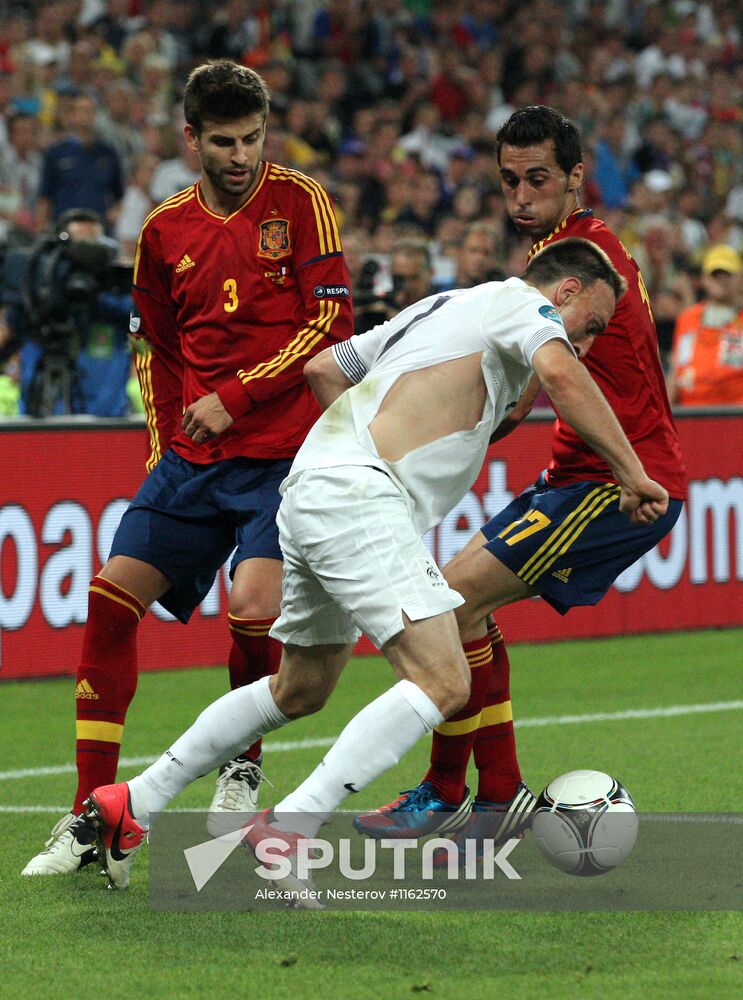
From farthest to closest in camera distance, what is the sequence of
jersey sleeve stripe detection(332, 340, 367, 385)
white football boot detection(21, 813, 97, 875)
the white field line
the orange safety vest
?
the orange safety vest → the white field line → white football boot detection(21, 813, 97, 875) → jersey sleeve stripe detection(332, 340, 367, 385)

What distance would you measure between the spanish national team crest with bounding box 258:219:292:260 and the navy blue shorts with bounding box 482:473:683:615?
1.06m

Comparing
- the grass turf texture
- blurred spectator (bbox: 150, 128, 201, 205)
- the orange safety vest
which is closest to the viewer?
the grass turf texture

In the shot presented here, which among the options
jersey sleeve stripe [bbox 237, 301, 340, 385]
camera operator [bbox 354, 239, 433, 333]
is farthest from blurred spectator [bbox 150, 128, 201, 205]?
jersey sleeve stripe [bbox 237, 301, 340, 385]

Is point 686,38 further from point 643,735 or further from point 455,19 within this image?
point 643,735

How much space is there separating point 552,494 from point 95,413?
5.61 meters

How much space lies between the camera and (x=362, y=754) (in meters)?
4.17

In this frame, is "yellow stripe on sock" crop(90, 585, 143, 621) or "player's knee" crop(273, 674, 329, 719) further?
"yellow stripe on sock" crop(90, 585, 143, 621)

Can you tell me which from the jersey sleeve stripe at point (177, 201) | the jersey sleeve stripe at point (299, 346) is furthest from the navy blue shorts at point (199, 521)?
the jersey sleeve stripe at point (177, 201)

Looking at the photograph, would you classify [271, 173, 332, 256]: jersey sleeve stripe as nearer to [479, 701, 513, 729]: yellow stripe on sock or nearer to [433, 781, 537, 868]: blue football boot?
[479, 701, 513, 729]: yellow stripe on sock

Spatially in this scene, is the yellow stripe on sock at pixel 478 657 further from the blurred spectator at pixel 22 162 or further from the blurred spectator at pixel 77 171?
the blurred spectator at pixel 22 162

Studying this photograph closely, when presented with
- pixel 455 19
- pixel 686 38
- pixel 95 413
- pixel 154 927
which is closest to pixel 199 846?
pixel 154 927

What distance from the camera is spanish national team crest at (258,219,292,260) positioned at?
5305mm

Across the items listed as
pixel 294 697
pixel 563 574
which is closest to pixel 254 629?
pixel 294 697

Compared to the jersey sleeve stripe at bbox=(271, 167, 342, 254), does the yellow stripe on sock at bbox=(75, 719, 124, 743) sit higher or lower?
lower
